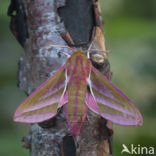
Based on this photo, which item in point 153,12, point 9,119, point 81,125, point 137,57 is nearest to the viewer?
point 81,125

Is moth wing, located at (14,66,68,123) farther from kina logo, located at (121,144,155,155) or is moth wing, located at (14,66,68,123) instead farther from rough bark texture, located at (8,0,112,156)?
kina logo, located at (121,144,155,155)

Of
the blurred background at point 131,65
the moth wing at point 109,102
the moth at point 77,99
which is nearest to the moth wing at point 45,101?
the moth at point 77,99

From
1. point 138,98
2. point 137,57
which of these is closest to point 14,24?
point 137,57

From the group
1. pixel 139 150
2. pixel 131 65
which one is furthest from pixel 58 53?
pixel 139 150

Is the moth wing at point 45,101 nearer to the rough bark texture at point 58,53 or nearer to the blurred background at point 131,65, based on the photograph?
the rough bark texture at point 58,53

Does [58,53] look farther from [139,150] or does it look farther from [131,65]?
[139,150]

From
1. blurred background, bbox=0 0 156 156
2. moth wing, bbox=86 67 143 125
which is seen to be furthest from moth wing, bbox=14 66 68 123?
blurred background, bbox=0 0 156 156

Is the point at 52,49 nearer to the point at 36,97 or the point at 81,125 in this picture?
the point at 36,97
